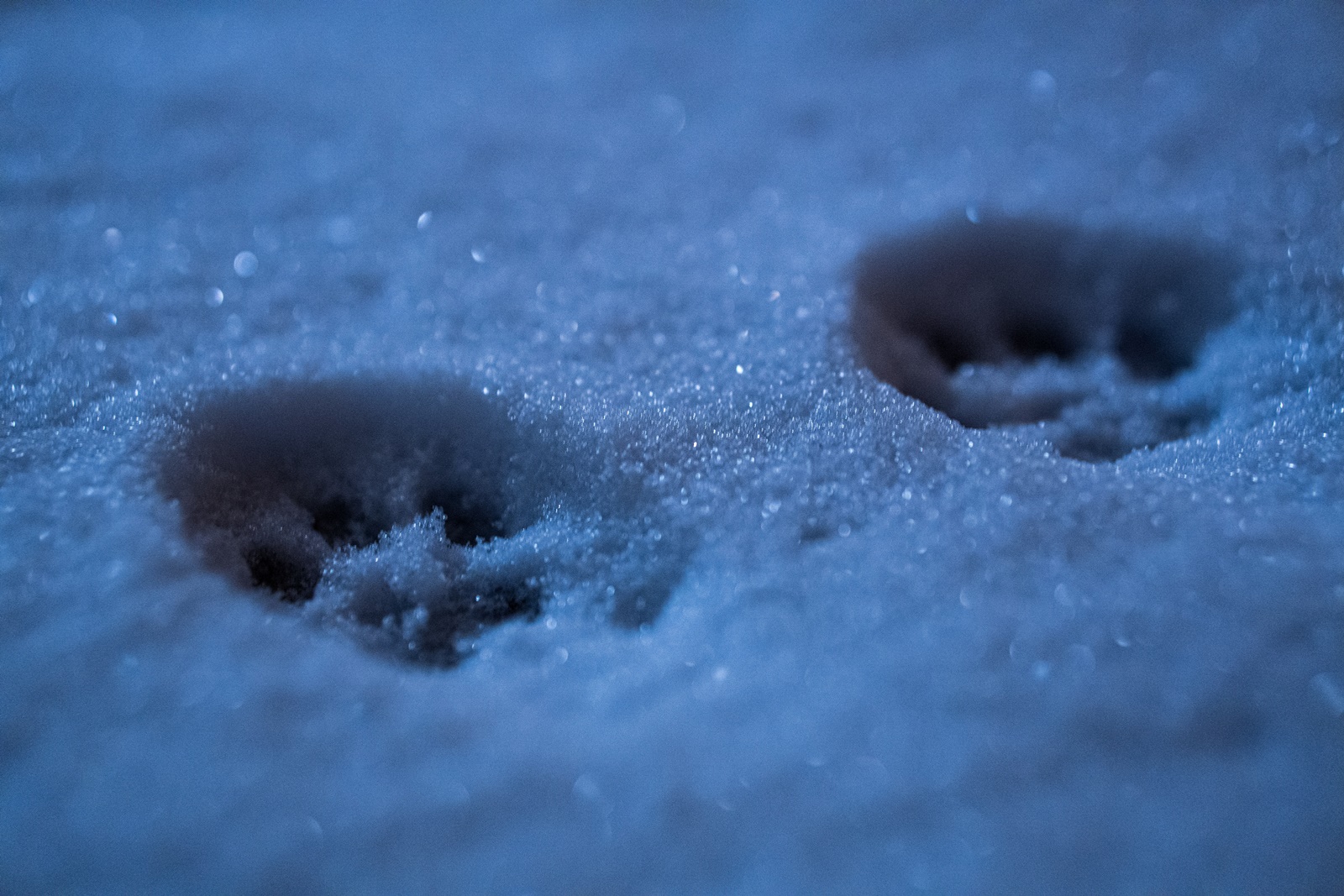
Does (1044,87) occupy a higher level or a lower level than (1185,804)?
higher

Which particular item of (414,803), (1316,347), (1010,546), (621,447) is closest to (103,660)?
(414,803)

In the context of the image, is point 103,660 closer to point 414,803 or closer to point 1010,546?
point 414,803

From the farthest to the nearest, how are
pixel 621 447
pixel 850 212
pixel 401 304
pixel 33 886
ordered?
pixel 850 212, pixel 401 304, pixel 621 447, pixel 33 886

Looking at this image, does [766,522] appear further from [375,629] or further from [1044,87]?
[1044,87]

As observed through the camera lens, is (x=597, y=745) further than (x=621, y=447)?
No

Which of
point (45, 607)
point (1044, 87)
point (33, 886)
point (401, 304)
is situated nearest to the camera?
point (33, 886)

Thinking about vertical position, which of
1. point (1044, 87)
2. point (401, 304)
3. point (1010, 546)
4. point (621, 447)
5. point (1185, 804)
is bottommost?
point (1185, 804)
